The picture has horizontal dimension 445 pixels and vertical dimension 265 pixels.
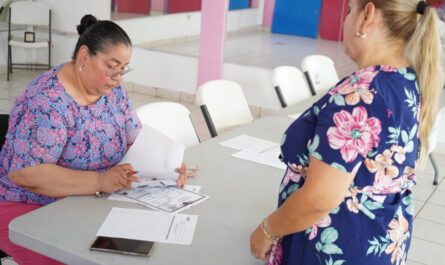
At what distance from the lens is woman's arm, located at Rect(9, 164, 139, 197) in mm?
1910

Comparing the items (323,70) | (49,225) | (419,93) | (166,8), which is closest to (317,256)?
(419,93)

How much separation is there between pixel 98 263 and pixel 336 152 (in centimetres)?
75

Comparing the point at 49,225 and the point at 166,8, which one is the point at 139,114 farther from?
the point at 166,8

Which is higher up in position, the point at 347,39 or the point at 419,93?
the point at 347,39

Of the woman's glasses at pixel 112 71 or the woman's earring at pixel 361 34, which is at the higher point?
the woman's earring at pixel 361 34

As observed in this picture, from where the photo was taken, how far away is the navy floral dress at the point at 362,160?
4.15ft

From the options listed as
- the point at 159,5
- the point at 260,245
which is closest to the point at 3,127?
the point at 260,245

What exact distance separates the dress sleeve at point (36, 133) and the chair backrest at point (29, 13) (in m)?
5.49

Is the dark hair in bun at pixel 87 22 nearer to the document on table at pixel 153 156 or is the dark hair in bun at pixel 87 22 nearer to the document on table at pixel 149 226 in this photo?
the document on table at pixel 153 156

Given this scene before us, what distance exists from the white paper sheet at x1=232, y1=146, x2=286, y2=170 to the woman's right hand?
70 centimetres

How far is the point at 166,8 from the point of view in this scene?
6.93m

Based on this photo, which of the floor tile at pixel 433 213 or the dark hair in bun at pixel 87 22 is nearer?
the dark hair in bun at pixel 87 22

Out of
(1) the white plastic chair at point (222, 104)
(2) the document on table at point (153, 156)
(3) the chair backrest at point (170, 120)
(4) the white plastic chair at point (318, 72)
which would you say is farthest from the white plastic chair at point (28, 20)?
(2) the document on table at point (153, 156)

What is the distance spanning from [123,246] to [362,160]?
0.74 m
